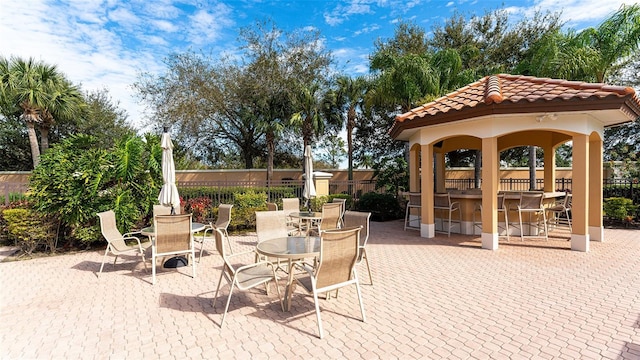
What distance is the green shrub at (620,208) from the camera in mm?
10172

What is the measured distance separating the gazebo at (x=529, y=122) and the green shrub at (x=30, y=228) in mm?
9413

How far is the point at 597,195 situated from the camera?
8.05 meters

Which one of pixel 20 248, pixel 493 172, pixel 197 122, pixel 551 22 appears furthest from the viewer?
pixel 197 122

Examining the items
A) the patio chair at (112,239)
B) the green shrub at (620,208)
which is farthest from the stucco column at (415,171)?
the patio chair at (112,239)

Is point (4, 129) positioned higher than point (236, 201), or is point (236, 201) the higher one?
point (4, 129)

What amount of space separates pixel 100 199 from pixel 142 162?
4.34ft

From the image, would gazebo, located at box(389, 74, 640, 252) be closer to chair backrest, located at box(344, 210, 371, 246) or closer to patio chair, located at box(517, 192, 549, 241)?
patio chair, located at box(517, 192, 549, 241)

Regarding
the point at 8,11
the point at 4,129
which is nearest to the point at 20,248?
the point at 8,11

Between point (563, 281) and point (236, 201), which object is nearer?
point (563, 281)

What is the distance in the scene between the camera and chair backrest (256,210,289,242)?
18.3ft

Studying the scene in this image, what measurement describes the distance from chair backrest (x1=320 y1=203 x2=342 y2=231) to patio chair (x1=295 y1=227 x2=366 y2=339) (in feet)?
10.1

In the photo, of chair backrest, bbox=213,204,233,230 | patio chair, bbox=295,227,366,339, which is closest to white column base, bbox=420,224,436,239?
chair backrest, bbox=213,204,233,230

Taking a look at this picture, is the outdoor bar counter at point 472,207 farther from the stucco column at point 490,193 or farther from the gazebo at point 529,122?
the stucco column at point 490,193

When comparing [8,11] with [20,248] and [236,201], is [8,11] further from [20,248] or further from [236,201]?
[236,201]
